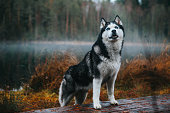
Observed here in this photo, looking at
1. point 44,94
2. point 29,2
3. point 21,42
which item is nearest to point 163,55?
point 44,94

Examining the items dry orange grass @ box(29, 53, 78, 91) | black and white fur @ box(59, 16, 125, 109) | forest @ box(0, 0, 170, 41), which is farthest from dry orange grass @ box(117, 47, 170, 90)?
forest @ box(0, 0, 170, 41)

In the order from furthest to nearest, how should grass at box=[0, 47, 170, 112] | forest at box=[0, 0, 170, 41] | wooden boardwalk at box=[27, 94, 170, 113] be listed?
1. forest at box=[0, 0, 170, 41]
2. grass at box=[0, 47, 170, 112]
3. wooden boardwalk at box=[27, 94, 170, 113]

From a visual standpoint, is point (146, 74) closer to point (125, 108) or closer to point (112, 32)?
point (125, 108)

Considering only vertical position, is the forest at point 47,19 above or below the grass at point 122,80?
above

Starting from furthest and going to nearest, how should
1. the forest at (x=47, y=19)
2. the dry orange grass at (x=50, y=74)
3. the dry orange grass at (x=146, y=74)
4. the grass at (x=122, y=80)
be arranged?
1. the forest at (x=47, y=19)
2. the dry orange grass at (x=146, y=74)
3. the dry orange grass at (x=50, y=74)
4. the grass at (x=122, y=80)

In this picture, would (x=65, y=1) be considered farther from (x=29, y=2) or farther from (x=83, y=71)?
(x=83, y=71)

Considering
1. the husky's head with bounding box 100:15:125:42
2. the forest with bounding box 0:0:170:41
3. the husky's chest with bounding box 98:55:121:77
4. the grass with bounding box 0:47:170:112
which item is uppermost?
the forest with bounding box 0:0:170:41

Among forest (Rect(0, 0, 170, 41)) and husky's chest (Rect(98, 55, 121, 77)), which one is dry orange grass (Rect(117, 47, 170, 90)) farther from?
forest (Rect(0, 0, 170, 41))

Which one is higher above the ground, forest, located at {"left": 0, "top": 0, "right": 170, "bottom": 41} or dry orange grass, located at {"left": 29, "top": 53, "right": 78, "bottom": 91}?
forest, located at {"left": 0, "top": 0, "right": 170, "bottom": 41}

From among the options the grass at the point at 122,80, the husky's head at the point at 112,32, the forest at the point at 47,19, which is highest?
the forest at the point at 47,19

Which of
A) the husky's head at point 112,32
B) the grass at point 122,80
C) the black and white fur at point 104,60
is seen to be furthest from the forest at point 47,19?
the husky's head at point 112,32

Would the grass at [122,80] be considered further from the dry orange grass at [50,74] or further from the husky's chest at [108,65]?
the husky's chest at [108,65]

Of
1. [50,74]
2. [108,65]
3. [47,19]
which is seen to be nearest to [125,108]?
[108,65]

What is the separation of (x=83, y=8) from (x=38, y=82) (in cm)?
2434
